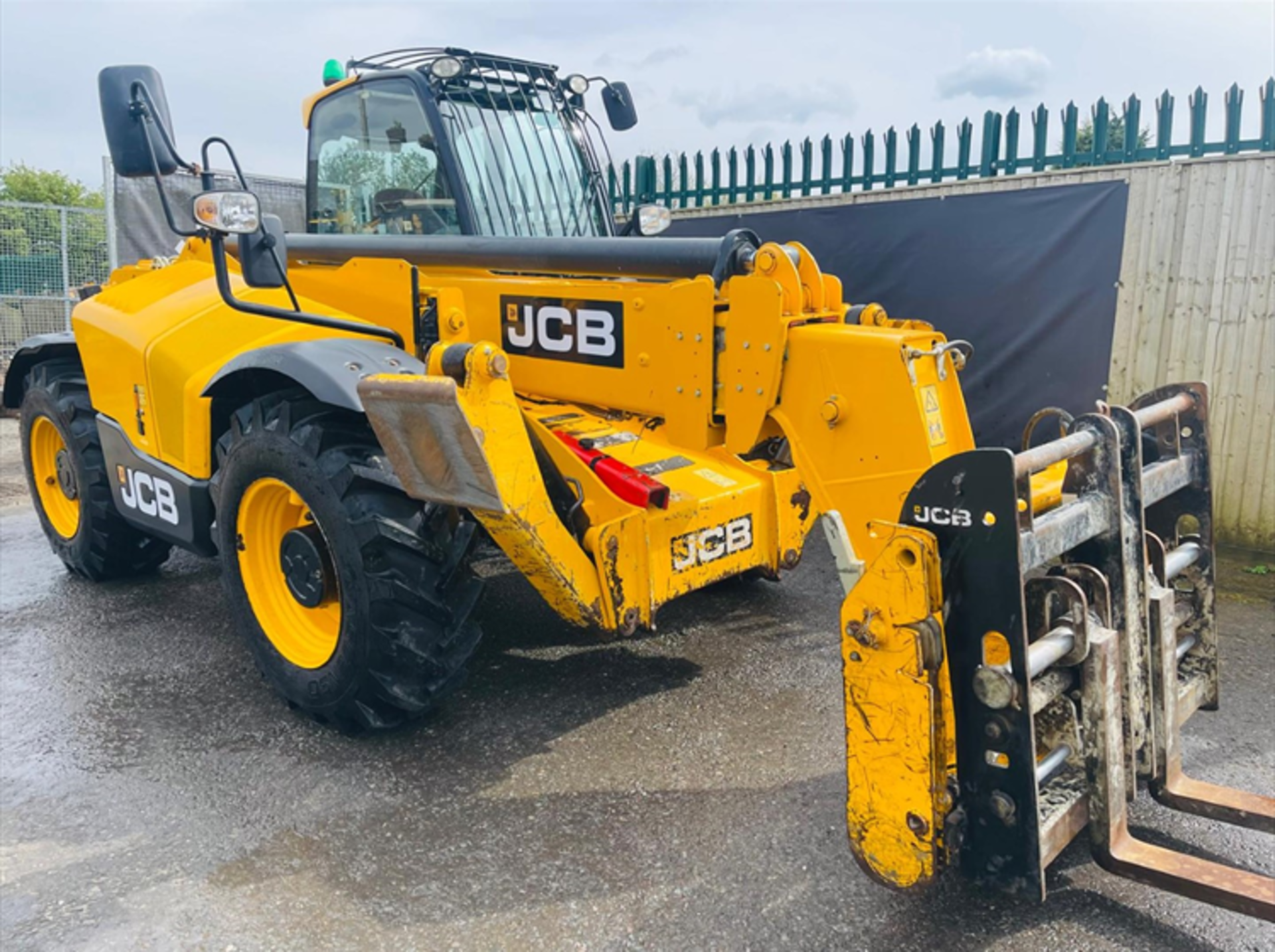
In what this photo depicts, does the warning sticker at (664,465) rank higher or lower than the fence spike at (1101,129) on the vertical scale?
lower

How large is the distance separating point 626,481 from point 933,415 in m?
1.00

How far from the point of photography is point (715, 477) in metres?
3.63

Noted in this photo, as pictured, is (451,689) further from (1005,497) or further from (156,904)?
(1005,497)

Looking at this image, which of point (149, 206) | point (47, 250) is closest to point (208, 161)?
point (149, 206)

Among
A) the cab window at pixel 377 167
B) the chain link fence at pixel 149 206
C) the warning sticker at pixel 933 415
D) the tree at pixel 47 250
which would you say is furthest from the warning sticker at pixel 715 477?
the tree at pixel 47 250

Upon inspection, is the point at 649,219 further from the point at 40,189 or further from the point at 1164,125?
the point at 40,189

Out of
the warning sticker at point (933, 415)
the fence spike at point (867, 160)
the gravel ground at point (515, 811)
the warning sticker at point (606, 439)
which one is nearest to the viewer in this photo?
the gravel ground at point (515, 811)

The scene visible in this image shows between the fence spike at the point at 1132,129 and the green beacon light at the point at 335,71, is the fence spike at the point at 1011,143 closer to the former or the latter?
the fence spike at the point at 1132,129

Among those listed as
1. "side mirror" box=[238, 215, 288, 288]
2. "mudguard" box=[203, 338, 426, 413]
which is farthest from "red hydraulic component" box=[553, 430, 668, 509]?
"side mirror" box=[238, 215, 288, 288]

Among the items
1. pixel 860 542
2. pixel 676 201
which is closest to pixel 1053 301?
pixel 676 201

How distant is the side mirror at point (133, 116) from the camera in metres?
3.26

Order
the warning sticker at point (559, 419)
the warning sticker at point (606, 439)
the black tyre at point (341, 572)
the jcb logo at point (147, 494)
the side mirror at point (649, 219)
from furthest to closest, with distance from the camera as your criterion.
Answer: the side mirror at point (649, 219) → the jcb logo at point (147, 494) → the warning sticker at point (559, 419) → the warning sticker at point (606, 439) → the black tyre at point (341, 572)

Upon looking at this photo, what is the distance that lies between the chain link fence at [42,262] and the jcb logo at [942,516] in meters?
12.1

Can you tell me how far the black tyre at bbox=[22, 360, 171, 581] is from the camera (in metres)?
5.06
